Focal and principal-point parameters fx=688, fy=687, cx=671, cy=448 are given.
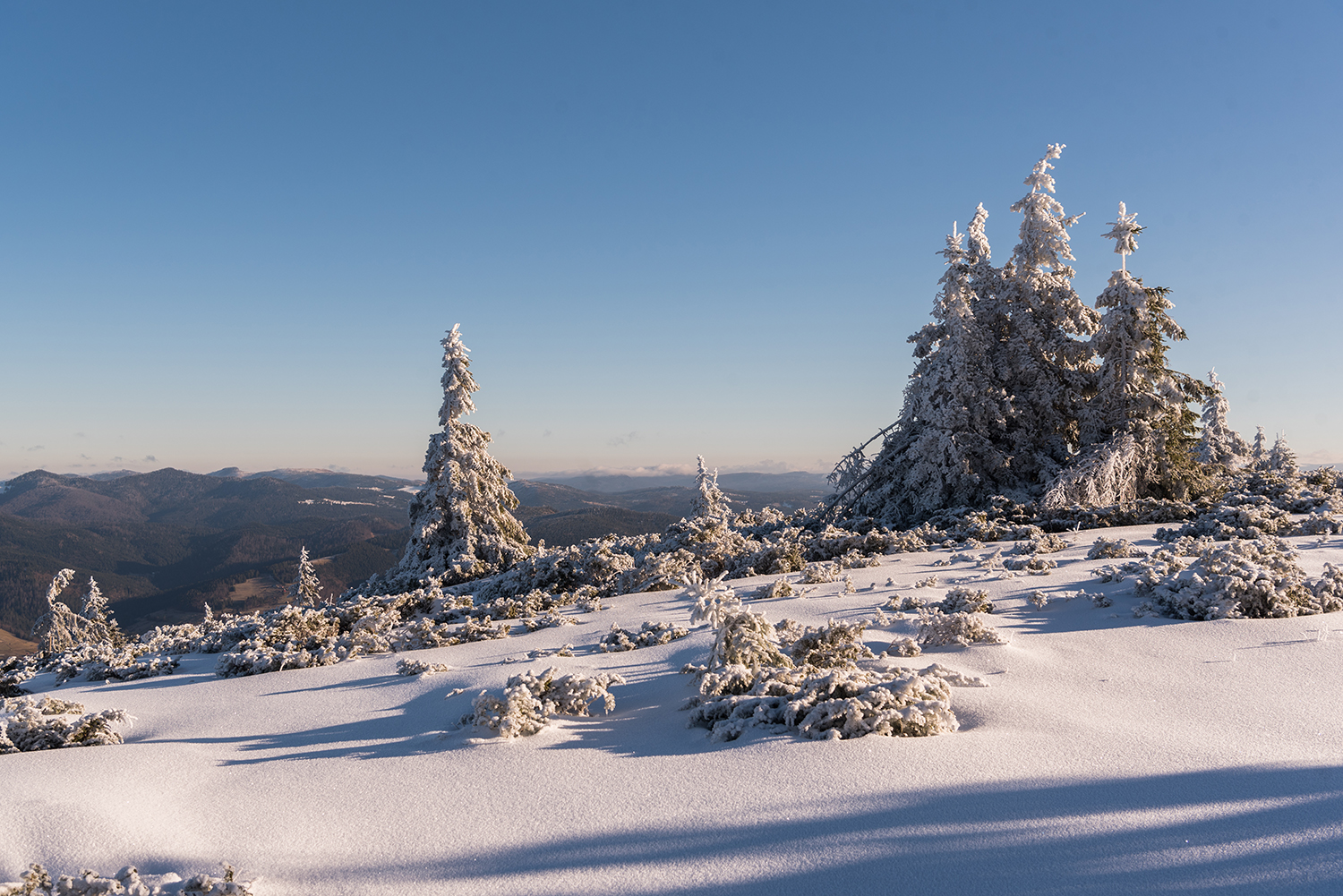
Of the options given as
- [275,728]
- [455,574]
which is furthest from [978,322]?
[275,728]

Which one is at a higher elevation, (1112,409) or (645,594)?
(1112,409)

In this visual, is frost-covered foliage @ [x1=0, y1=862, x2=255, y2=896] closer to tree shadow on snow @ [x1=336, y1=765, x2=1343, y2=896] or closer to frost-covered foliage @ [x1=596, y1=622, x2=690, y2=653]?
tree shadow on snow @ [x1=336, y1=765, x2=1343, y2=896]

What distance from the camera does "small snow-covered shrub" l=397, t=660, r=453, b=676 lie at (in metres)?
5.79

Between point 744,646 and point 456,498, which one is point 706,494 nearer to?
point 456,498

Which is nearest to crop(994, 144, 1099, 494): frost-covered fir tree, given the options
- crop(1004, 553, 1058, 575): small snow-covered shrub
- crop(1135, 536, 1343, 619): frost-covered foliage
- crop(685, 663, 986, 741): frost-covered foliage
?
crop(1004, 553, 1058, 575): small snow-covered shrub

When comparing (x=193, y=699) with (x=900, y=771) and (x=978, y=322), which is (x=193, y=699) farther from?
(x=978, y=322)

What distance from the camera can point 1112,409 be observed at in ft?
44.5

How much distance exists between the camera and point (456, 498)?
2236 centimetres

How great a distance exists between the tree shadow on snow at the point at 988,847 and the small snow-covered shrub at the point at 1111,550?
17.1 ft

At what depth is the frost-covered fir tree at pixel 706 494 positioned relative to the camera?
33.4 meters

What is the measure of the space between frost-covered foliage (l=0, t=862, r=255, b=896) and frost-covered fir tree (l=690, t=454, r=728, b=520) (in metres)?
30.1

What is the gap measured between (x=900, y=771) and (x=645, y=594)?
5.63 metres

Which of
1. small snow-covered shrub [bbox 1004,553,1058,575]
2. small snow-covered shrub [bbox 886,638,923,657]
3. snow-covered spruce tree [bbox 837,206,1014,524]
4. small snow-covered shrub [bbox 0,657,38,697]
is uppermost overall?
snow-covered spruce tree [bbox 837,206,1014,524]

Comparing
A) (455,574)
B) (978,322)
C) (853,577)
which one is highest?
(978,322)
